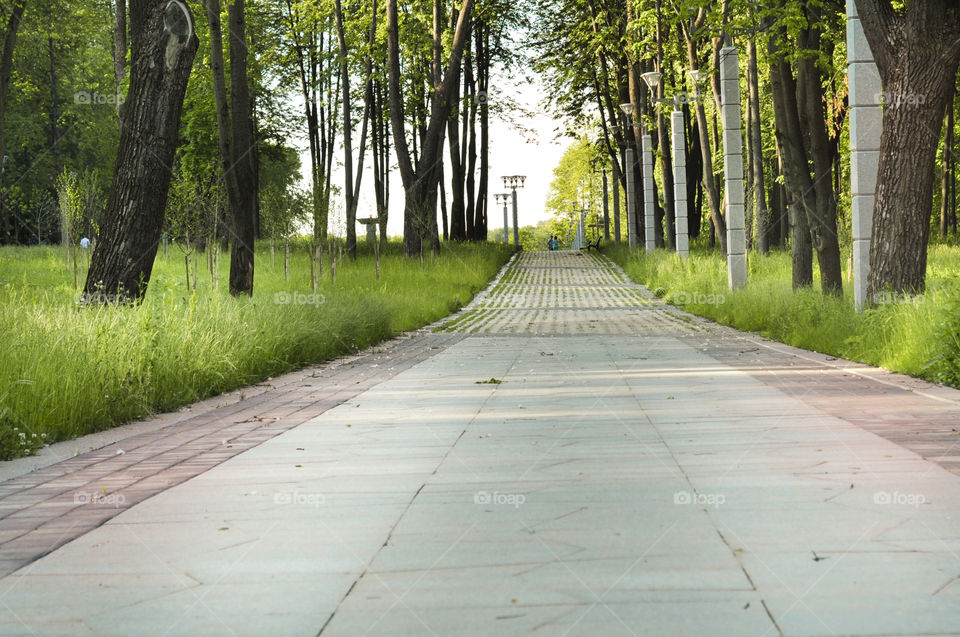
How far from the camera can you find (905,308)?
12.0 m

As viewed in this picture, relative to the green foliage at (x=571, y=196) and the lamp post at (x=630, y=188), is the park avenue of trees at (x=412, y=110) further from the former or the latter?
the green foliage at (x=571, y=196)

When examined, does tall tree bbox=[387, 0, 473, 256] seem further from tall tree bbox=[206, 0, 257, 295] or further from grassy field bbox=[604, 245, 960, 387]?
tall tree bbox=[206, 0, 257, 295]

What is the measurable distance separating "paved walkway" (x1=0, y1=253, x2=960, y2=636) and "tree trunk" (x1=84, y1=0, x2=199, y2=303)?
174 inches

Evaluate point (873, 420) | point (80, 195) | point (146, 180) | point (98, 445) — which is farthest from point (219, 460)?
point (80, 195)

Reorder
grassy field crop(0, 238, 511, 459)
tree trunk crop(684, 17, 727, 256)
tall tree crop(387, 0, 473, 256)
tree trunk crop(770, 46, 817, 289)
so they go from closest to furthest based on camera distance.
Result: grassy field crop(0, 238, 511, 459)
tree trunk crop(770, 46, 817, 289)
tree trunk crop(684, 17, 727, 256)
tall tree crop(387, 0, 473, 256)

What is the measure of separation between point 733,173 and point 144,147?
49.8 feet

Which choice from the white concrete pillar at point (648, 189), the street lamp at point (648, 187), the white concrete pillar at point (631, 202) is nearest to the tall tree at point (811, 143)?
the white concrete pillar at point (648, 189)

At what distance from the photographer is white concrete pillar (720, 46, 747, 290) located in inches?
945

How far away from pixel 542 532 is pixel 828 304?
1162 centimetres

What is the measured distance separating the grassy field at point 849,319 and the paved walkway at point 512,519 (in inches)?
23.6

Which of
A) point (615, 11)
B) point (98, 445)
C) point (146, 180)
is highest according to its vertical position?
point (615, 11)

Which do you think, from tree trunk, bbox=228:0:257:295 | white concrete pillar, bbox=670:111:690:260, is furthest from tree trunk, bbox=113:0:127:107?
white concrete pillar, bbox=670:111:690:260

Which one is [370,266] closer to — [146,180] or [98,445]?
[146,180]

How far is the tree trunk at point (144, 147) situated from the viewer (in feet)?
44.4
